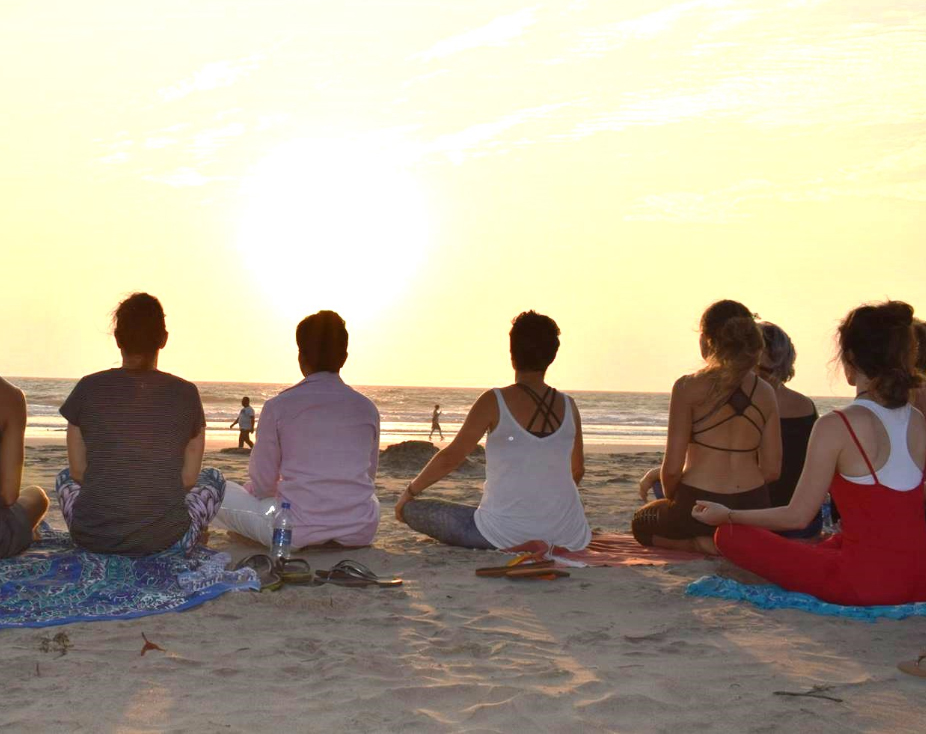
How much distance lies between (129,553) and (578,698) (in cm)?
270

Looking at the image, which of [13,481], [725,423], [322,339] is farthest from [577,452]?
[13,481]

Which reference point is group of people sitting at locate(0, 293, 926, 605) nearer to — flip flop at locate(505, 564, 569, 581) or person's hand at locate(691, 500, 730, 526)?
person's hand at locate(691, 500, 730, 526)

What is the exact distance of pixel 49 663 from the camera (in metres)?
3.74

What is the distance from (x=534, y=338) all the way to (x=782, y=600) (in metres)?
2.01

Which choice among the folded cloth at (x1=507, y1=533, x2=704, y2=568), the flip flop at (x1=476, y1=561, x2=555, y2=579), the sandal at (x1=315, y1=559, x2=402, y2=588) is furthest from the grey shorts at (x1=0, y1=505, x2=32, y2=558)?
the folded cloth at (x1=507, y1=533, x2=704, y2=568)

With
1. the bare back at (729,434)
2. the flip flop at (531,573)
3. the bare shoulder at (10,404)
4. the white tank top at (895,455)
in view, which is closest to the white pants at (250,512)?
the bare shoulder at (10,404)

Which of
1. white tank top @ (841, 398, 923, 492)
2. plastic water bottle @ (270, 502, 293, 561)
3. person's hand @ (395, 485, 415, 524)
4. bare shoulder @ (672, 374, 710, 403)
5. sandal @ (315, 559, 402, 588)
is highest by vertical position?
bare shoulder @ (672, 374, 710, 403)

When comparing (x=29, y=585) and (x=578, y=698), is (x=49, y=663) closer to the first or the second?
(x=29, y=585)

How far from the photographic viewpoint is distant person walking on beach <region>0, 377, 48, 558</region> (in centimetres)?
504

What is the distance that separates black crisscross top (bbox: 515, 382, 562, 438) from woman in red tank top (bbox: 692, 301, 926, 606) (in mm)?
1642

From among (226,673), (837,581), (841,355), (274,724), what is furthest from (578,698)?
(841,355)

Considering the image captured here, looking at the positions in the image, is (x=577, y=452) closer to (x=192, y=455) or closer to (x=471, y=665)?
(x=192, y=455)

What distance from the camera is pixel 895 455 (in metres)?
4.52

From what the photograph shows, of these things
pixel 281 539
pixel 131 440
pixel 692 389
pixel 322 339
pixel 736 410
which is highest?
pixel 322 339
